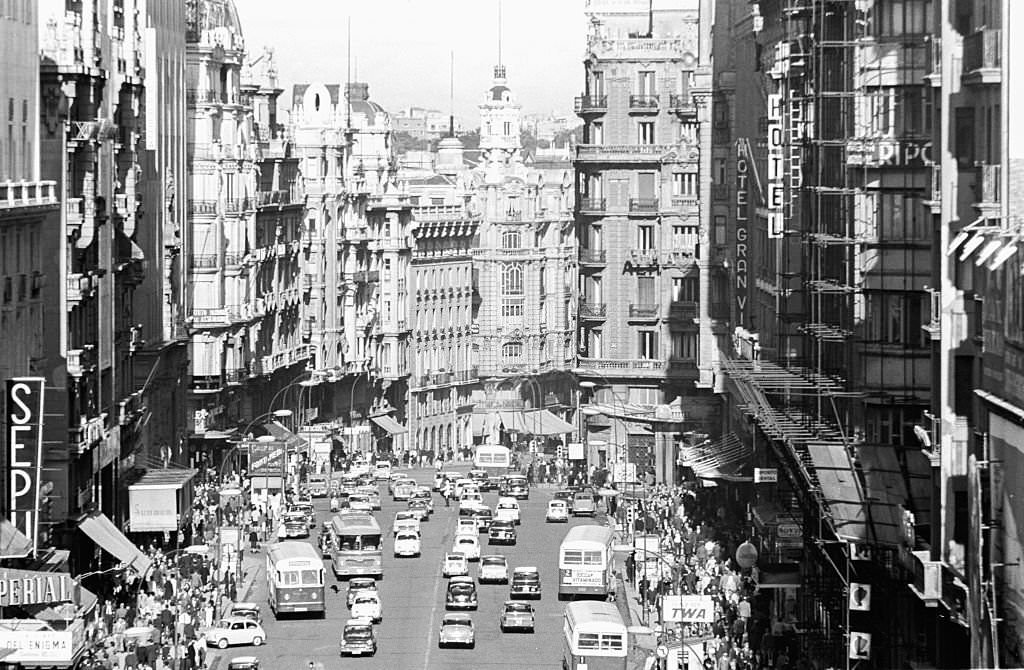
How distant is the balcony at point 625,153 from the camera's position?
488 ft

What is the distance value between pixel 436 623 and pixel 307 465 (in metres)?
49.6

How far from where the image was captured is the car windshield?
82.1 meters

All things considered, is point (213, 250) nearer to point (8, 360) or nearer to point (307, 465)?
point (307, 465)

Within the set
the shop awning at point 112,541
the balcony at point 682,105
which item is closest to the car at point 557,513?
the balcony at point 682,105

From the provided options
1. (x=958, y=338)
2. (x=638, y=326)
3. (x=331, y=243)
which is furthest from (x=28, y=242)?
(x=331, y=243)

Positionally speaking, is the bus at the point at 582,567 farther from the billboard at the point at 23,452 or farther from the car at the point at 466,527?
the billboard at the point at 23,452

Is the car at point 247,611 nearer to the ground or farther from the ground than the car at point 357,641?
farther from the ground

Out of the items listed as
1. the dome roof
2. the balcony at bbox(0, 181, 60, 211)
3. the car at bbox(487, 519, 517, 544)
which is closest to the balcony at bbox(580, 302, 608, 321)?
the dome roof

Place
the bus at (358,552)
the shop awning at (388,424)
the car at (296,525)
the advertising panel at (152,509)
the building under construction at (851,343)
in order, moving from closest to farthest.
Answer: the building under construction at (851,343)
the advertising panel at (152,509)
the bus at (358,552)
the car at (296,525)
the shop awning at (388,424)

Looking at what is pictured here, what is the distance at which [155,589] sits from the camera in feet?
290

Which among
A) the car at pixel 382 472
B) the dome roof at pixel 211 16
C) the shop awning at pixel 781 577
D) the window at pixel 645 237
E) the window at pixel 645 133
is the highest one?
the dome roof at pixel 211 16

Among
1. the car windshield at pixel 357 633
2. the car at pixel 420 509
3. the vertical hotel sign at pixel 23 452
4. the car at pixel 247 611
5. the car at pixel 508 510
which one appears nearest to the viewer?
the vertical hotel sign at pixel 23 452

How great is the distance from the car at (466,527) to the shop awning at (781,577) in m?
28.0

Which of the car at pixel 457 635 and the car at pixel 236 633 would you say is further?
the car at pixel 457 635
